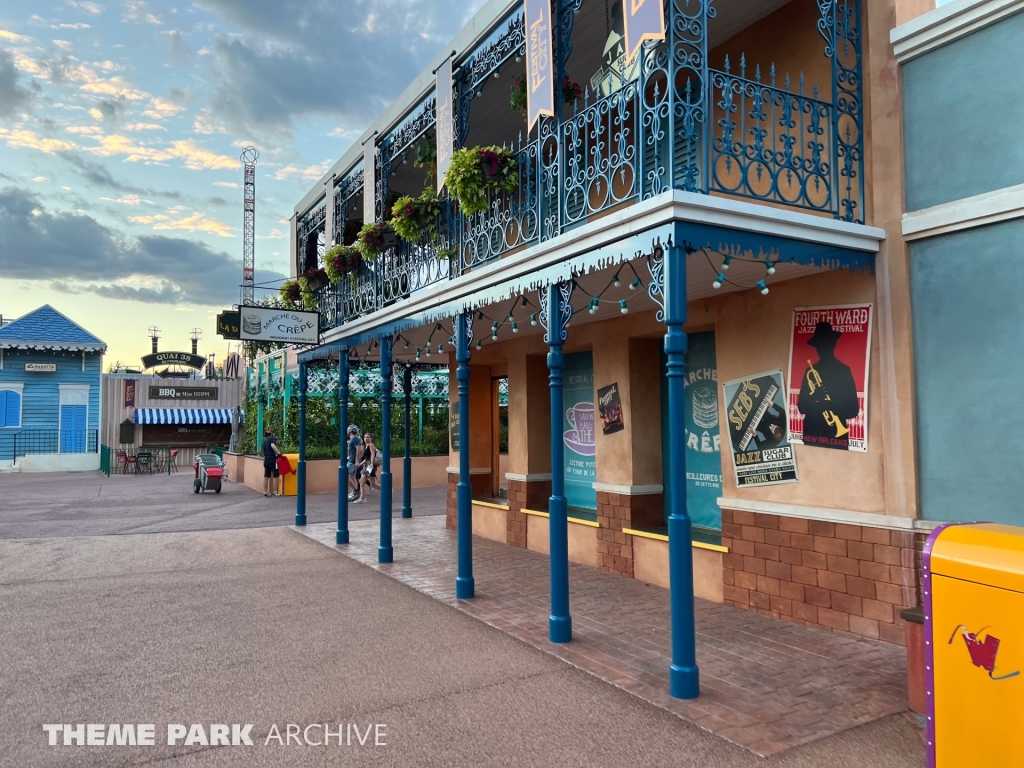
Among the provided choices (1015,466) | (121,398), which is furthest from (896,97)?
(121,398)

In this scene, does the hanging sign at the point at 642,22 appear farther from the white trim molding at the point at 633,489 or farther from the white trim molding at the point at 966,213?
the white trim molding at the point at 633,489

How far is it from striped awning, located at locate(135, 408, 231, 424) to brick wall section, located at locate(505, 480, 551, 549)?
26.6m

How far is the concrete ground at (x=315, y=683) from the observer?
13.2ft

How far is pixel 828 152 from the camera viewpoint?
6.01m

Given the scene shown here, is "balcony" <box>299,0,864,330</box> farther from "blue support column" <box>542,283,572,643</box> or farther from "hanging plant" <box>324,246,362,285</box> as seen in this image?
"hanging plant" <box>324,246,362,285</box>

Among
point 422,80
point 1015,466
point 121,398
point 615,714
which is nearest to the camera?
point 615,714

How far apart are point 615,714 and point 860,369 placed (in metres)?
3.33

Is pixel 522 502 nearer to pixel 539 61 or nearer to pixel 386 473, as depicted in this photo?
pixel 386 473

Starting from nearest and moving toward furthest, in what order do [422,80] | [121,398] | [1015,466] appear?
[1015,466] → [422,80] → [121,398]

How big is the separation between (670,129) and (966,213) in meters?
2.29

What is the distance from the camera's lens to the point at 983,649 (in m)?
3.18

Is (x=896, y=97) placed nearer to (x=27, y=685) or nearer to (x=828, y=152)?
(x=828, y=152)

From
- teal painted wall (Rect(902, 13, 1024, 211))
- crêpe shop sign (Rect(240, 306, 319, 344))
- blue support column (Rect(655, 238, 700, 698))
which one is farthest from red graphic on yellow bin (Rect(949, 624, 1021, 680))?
crêpe shop sign (Rect(240, 306, 319, 344))

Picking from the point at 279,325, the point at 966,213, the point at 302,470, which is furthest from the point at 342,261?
the point at 966,213
